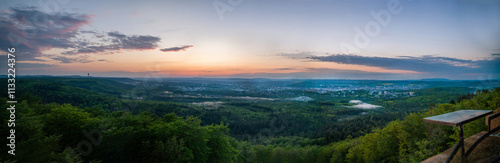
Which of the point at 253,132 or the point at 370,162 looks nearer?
the point at 370,162

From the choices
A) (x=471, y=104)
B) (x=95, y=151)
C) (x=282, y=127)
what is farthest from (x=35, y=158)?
(x=282, y=127)

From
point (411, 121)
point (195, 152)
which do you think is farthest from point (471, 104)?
point (195, 152)

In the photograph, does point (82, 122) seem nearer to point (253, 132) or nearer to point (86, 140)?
point (86, 140)

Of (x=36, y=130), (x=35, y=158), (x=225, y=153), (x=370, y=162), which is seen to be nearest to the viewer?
(x=35, y=158)

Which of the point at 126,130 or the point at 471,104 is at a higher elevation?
the point at 471,104

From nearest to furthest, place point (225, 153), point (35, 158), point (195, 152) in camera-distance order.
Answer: point (35, 158) < point (195, 152) < point (225, 153)

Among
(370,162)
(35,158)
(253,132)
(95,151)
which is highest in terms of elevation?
(35,158)

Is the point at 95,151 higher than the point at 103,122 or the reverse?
the reverse

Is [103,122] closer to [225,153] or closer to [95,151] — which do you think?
[95,151]

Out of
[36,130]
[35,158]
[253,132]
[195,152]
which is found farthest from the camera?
[253,132]
